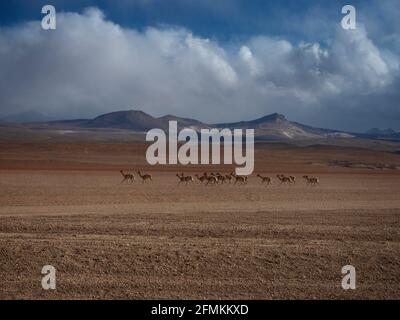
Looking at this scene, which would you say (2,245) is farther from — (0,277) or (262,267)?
(262,267)

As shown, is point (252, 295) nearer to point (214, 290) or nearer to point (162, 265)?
point (214, 290)

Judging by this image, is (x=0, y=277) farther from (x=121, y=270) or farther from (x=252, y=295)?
(x=252, y=295)

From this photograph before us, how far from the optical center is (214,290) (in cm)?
984

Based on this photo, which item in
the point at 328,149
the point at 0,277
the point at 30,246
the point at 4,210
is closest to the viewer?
the point at 0,277

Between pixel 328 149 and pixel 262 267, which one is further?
pixel 328 149

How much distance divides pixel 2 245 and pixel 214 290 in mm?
5177

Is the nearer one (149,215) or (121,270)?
(121,270)

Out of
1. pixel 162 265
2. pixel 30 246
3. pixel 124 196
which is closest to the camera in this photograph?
pixel 162 265

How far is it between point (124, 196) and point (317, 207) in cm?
1093

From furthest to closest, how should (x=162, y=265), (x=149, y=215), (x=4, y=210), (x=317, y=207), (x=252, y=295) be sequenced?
(x=317, y=207), (x=4, y=210), (x=149, y=215), (x=162, y=265), (x=252, y=295)

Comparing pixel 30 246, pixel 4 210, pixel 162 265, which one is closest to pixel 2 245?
pixel 30 246

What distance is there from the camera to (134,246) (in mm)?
12273
